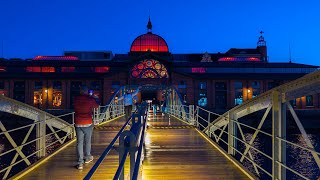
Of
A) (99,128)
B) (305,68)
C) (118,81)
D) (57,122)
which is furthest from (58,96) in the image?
(57,122)

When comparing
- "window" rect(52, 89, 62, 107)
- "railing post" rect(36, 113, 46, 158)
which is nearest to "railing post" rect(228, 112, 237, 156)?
"railing post" rect(36, 113, 46, 158)

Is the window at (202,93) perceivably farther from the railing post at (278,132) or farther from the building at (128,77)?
the railing post at (278,132)

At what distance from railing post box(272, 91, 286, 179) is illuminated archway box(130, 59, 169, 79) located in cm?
5941

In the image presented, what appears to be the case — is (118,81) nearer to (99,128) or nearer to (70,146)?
(99,128)

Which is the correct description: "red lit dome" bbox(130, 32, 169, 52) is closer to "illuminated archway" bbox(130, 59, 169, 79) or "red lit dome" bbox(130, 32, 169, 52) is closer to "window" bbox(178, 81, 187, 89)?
"window" bbox(178, 81, 187, 89)

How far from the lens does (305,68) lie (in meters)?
75.1

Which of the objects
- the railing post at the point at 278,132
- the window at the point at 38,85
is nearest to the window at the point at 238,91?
the window at the point at 38,85

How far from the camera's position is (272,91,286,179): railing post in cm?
628

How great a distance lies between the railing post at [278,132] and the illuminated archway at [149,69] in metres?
59.4

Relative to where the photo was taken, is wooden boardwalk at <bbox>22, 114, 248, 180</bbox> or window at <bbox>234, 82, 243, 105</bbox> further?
window at <bbox>234, 82, 243, 105</bbox>

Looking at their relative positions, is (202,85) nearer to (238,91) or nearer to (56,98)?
(238,91)

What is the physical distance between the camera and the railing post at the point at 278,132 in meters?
6.28

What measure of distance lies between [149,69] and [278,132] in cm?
5977

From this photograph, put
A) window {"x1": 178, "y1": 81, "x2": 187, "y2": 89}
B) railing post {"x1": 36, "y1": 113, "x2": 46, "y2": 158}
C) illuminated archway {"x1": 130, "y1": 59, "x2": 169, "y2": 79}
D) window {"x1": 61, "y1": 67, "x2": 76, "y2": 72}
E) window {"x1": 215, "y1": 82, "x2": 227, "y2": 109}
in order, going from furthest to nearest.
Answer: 1. window {"x1": 61, "y1": 67, "x2": 76, "y2": 72}
2. window {"x1": 215, "y1": 82, "x2": 227, "y2": 109}
3. window {"x1": 178, "y1": 81, "x2": 187, "y2": 89}
4. illuminated archway {"x1": 130, "y1": 59, "x2": 169, "y2": 79}
5. railing post {"x1": 36, "y1": 113, "x2": 46, "y2": 158}
